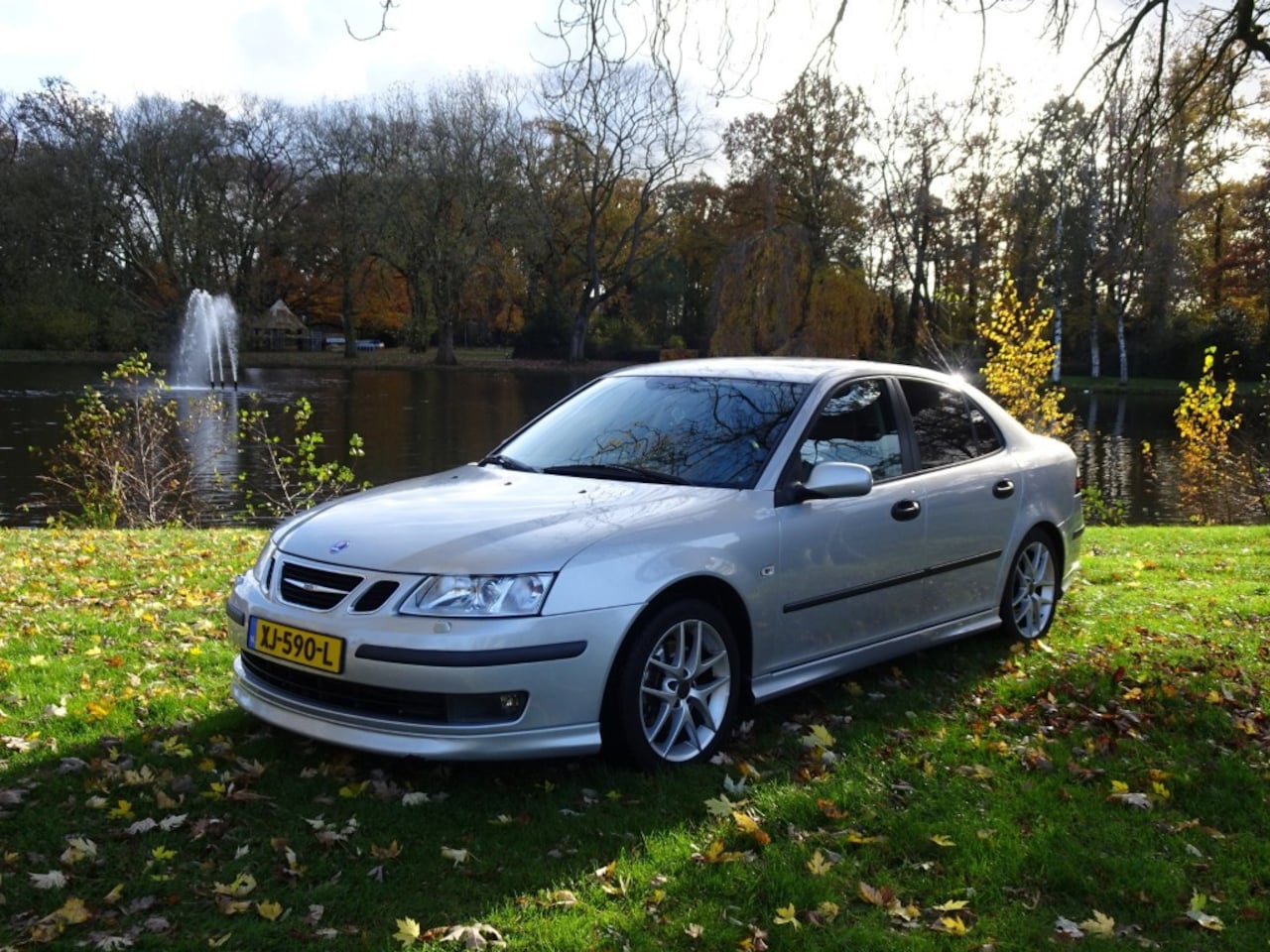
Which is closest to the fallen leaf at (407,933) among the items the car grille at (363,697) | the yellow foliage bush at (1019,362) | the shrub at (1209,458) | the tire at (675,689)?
the car grille at (363,697)

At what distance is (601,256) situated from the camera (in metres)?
68.5

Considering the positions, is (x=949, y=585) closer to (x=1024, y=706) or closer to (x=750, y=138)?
(x=1024, y=706)

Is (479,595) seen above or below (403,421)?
above

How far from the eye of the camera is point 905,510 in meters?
5.28

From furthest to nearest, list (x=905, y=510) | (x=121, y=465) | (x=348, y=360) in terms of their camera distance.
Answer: (x=348, y=360)
(x=121, y=465)
(x=905, y=510)

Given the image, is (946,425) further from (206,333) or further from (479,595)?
(206,333)

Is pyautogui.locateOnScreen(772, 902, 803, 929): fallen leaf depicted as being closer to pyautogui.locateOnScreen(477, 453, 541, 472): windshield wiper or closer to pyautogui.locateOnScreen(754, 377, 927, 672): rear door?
pyautogui.locateOnScreen(754, 377, 927, 672): rear door

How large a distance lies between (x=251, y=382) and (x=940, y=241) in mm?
30545

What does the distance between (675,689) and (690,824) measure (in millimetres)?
589

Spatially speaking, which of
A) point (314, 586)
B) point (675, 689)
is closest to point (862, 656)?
point (675, 689)

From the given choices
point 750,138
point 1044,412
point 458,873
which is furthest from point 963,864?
point 750,138

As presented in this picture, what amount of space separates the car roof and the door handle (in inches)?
27.4

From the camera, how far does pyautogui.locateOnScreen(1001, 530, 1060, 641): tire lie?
20.4 ft

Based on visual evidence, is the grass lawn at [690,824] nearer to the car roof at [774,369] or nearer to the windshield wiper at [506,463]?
the windshield wiper at [506,463]
